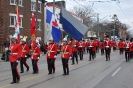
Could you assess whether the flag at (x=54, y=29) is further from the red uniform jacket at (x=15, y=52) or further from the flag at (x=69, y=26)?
the red uniform jacket at (x=15, y=52)

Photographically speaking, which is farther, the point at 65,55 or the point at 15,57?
the point at 65,55

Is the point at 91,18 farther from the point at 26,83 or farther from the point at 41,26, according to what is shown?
the point at 26,83

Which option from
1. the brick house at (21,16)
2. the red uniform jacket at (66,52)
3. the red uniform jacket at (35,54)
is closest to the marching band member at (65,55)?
the red uniform jacket at (66,52)

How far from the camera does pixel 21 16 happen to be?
1512 inches

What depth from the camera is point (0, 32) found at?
34344 millimetres

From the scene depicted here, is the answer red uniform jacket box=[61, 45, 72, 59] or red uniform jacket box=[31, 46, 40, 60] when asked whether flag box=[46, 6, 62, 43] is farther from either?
red uniform jacket box=[31, 46, 40, 60]

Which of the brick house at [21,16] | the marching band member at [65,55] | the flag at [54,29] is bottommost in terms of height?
the marching band member at [65,55]

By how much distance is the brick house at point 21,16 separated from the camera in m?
35.0

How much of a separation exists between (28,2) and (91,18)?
34944 millimetres

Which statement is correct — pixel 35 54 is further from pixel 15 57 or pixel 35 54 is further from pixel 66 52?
pixel 15 57

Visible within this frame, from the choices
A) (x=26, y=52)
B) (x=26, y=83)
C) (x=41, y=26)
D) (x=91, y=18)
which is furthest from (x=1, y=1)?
(x=91, y=18)

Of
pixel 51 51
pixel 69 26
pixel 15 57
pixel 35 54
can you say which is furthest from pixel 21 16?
pixel 15 57

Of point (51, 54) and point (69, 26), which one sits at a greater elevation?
point (69, 26)

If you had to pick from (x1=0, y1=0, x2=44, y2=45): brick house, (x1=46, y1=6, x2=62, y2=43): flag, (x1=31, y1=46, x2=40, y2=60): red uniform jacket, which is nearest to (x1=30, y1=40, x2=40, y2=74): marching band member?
(x1=31, y1=46, x2=40, y2=60): red uniform jacket
